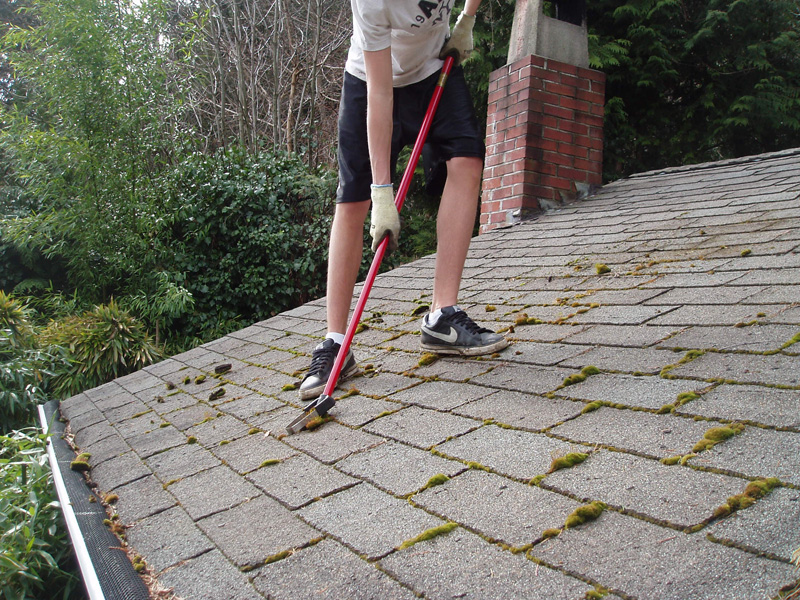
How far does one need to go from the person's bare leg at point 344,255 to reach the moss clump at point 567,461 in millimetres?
1257

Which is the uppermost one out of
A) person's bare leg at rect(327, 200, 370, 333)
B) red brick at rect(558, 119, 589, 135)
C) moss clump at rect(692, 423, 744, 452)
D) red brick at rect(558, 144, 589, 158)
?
red brick at rect(558, 119, 589, 135)

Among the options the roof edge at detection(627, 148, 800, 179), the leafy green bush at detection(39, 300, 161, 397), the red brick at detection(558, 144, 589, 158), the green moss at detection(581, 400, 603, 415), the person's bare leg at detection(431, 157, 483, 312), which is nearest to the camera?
the green moss at detection(581, 400, 603, 415)

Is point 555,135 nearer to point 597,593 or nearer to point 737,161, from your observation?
point 737,161

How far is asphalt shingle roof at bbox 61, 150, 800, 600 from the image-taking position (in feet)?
2.85

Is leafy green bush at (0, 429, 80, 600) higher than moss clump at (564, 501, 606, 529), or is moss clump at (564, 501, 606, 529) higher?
moss clump at (564, 501, 606, 529)

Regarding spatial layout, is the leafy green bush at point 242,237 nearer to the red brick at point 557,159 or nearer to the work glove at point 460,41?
the red brick at point 557,159

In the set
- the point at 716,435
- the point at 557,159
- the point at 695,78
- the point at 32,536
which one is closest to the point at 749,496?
the point at 716,435

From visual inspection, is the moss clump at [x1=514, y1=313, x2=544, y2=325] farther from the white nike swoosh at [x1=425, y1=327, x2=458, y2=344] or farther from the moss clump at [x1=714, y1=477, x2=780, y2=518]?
the moss clump at [x1=714, y1=477, x2=780, y2=518]

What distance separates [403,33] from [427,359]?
1149mm

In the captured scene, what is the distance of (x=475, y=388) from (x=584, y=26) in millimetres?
4052

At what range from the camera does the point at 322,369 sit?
206 cm

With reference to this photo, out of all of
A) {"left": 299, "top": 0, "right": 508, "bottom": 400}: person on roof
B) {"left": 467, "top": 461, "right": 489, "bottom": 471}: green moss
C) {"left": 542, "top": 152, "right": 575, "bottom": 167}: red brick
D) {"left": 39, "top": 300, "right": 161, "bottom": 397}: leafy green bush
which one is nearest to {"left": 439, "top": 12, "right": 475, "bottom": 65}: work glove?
{"left": 299, "top": 0, "right": 508, "bottom": 400}: person on roof

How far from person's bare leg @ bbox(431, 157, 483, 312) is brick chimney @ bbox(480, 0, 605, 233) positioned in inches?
87.6

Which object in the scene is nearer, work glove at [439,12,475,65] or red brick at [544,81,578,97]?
work glove at [439,12,475,65]
